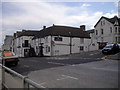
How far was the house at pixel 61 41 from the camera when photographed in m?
37.1

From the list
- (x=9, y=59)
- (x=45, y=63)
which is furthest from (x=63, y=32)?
(x=9, y=59)

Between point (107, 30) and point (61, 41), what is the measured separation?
15471mm

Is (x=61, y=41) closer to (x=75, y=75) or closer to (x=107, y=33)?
(x=107, y=33)

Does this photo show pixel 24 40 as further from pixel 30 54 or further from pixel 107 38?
pixel 107 38

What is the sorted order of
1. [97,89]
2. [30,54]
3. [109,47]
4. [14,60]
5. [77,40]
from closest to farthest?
[97,89] < [14,60] < [109,47] < [77,40] < [30,54]

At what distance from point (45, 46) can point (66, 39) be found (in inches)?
242

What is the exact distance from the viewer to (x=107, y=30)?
143ft

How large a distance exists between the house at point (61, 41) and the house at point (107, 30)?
541 centimetres

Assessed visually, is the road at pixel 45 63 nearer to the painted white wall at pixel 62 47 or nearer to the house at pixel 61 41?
the painted white wall at pixel 62 47

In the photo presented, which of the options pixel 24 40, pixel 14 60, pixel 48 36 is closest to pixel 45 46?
pixel 48 36

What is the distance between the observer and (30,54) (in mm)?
48062

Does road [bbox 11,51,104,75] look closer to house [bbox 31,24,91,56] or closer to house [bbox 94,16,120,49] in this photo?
house [bbox 31,24,91,56]

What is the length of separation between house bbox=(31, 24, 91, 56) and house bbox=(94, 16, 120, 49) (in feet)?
17.8

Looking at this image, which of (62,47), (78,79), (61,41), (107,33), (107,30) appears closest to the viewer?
(78,79)
